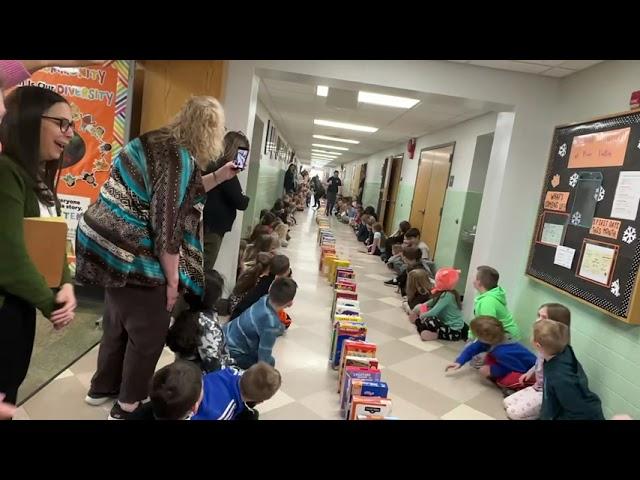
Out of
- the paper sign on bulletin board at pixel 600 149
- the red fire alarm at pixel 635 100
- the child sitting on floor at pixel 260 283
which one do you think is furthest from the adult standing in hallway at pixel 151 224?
the red fire alarm at pixel 635 100

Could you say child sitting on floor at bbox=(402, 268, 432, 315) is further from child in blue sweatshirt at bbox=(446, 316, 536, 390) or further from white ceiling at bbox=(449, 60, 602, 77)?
white ceiling at bbox=(449, 60, 602, 77)

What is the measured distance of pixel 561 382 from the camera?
2.50 m

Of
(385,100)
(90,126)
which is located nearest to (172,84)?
(90,126)

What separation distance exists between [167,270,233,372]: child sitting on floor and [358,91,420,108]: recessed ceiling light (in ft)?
13.2

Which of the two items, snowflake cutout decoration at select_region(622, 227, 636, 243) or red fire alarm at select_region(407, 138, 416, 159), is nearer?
snowflake cutout decoration at select_region(622, 227, 636, 243)

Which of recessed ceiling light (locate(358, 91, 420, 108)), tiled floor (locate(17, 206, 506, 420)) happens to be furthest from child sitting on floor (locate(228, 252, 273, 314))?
recessed ceiling light (locate(358, 91, 420, 108))

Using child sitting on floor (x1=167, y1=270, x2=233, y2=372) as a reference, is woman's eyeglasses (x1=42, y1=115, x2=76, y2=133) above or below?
above

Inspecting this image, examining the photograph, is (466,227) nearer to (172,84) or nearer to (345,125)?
(172,84)

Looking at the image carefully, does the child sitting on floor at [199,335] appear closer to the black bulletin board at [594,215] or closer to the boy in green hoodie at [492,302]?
the boy in green hoodie at [492,302]

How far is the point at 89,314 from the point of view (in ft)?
11.2

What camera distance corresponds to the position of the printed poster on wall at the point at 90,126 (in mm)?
3436

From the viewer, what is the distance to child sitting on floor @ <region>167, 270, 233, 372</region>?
2201 millimetres

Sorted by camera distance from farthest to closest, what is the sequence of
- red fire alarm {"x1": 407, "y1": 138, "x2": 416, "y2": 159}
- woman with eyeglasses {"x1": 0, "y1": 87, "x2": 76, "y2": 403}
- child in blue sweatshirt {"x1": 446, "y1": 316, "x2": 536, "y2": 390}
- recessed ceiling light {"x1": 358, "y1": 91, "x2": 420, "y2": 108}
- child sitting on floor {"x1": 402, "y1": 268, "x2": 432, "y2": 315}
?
red fire alarm {"x1": 407, "y1": 138, "x2": 416, "y2": 159} < recessed ceiling light {"x1": 358, "y1": 91, "x2": 420, "y2": 108} < child sitting on floor {"x1": 402, "y1": 268, "x2": 432, "y2": 315} < child in blue sweatshirt {"x1": 446, "y1": 316, "x2": 536, "y2": 390} < woman with eyeglasses {"x1": 0, "y1": 87, "x2": 76, "y2": 403}

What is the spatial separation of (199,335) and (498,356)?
7.42 feet
